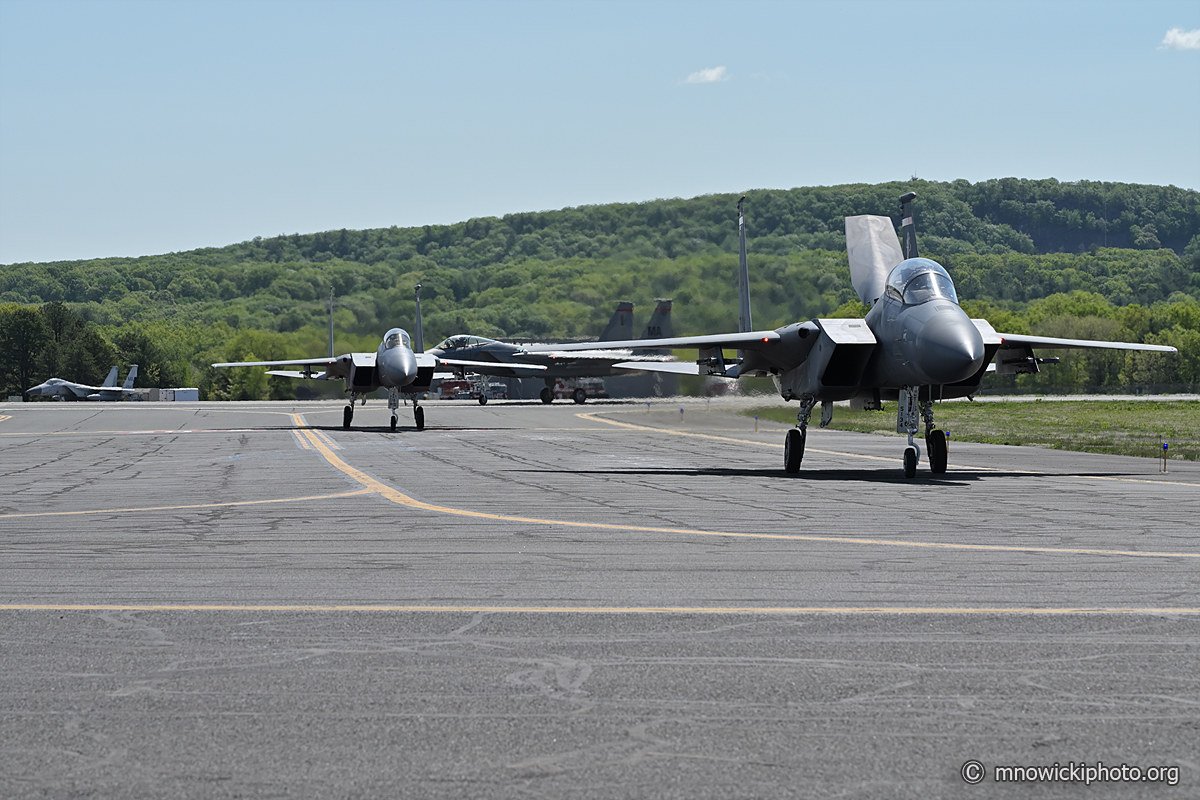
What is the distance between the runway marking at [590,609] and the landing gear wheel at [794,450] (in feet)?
44.9

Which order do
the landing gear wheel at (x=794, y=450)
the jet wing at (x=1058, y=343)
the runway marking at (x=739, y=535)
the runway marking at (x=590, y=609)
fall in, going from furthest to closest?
the jet wing at (x=1058, y=343) < the landing gear wheel at (x=794, y=450) < the runway marking at (x=739, y=535) < the runway marking at (x=590, y=609)

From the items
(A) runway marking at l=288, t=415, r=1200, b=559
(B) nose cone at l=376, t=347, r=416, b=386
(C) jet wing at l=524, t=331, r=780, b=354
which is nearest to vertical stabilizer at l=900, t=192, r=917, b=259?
(C) jet wing at l=524, t=331, r=780, b=354

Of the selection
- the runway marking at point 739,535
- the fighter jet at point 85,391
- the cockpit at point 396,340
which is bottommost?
the fighter jet at point 85,391

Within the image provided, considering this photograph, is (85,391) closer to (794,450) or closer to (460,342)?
(460,342)

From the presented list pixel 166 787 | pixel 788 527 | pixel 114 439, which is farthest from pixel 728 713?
pixel 114 439

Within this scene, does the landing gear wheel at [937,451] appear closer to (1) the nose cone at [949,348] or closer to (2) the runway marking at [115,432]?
(1) the nose cone at [949,348]

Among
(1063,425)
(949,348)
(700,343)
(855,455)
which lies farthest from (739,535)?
(1063,425)

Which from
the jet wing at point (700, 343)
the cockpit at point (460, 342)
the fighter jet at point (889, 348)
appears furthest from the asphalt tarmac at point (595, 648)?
the cockpit at point (460, 342)

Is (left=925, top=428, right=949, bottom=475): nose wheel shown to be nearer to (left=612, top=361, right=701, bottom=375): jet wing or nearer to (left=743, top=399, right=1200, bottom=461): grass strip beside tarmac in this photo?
(left=743, top=399, right=1200, bottom=461): grass strip beside tarmac

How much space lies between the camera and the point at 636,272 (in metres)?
65.3

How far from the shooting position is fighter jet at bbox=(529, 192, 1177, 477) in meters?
18.7

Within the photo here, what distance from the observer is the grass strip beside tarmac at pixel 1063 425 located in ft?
97.5

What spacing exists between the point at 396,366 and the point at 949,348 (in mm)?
23133

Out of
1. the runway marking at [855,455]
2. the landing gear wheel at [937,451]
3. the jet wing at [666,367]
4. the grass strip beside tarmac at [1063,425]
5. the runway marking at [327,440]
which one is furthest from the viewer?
the jet wing at [666,367]
